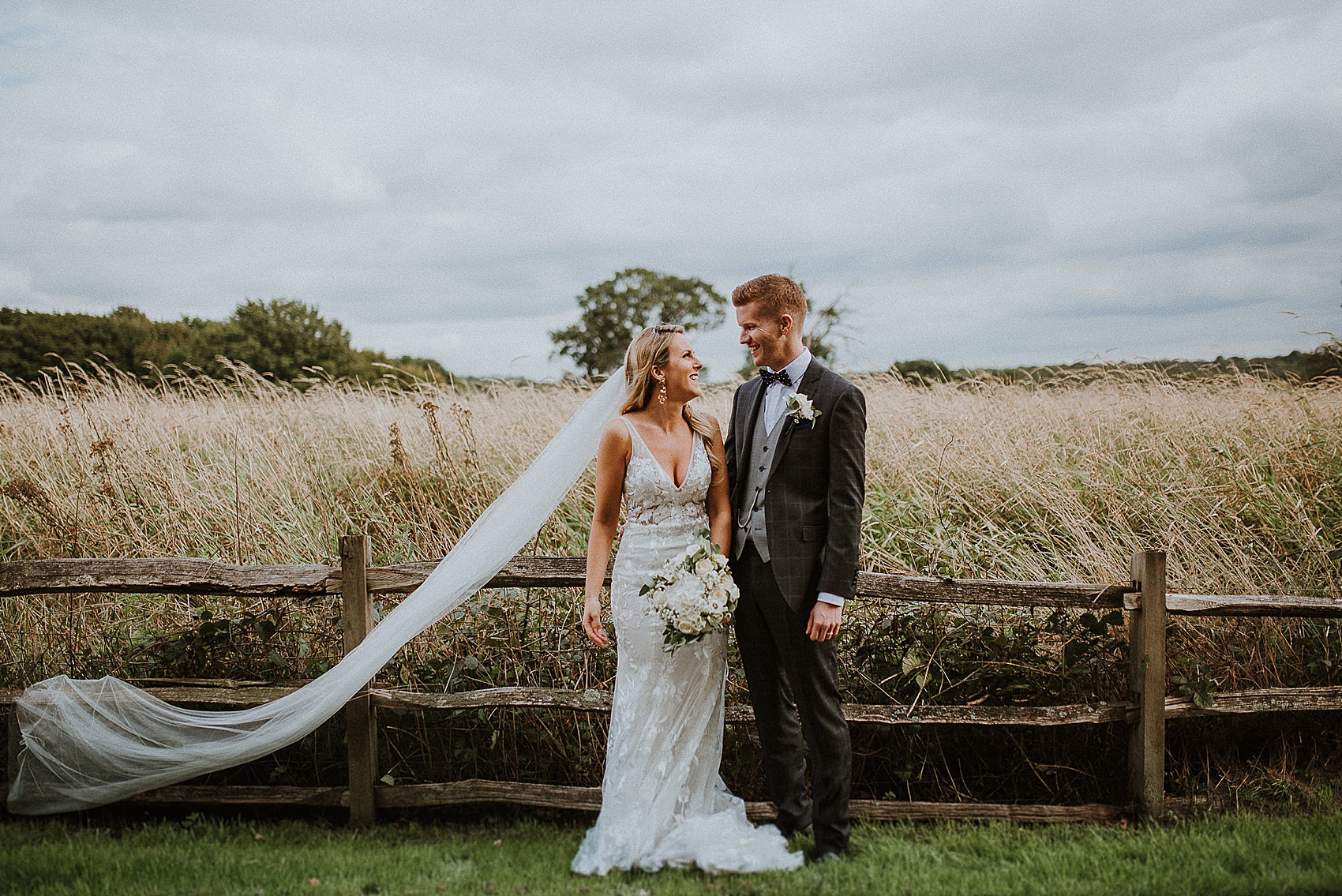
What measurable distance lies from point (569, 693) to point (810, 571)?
1.39 meters

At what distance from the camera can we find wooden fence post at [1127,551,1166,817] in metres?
3.98

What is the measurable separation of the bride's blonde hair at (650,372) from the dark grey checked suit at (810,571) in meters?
0.19

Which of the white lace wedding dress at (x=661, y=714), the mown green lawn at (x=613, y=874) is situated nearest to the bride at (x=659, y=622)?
the white lace wedding dress at (x=661, y=714)

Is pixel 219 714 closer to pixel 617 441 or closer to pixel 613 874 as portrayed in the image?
pixel 613 874

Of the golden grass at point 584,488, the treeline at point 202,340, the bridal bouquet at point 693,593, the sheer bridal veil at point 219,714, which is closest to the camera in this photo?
the bridal bouquet at point 693,593

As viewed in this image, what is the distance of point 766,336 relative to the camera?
363 cm

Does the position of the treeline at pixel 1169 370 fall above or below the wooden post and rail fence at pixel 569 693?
above

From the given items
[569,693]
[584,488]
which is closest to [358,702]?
[569,693]

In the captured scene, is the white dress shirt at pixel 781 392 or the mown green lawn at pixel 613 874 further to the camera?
the white dress shirt at pixel 781 392

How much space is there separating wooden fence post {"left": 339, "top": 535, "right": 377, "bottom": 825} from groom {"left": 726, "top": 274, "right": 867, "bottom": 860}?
6.03 ft

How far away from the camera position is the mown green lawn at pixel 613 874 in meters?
3.35

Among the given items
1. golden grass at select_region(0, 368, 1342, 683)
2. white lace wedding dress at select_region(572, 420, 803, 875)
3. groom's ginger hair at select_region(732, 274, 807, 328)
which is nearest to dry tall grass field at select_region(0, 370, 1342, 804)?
golden grass at select_region(0, 368, 1342, 683)

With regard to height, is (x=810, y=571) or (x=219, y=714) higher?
(x=810, y=571)

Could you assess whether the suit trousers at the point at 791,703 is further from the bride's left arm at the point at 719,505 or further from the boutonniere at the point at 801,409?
the boutonniere at the point at 801,409
